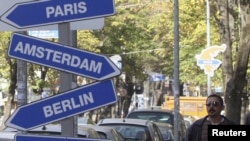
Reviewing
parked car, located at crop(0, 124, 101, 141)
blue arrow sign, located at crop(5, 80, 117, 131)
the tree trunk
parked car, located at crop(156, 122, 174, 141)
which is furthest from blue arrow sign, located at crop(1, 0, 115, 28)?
parked car, located at crop(156, 122, 174, 141)

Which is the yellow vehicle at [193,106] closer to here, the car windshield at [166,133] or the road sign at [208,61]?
the road sign at [208,61]

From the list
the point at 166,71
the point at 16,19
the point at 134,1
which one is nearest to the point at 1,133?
A: the point at 16,19

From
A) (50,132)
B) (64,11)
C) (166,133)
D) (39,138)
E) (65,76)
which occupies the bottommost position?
(166,133)

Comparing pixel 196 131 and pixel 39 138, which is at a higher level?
pixel 39 138

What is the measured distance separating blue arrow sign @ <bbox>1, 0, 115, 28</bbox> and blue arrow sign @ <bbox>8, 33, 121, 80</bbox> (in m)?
0.18

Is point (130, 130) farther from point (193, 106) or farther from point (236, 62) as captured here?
point (193, 106)

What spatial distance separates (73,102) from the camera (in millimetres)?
5879

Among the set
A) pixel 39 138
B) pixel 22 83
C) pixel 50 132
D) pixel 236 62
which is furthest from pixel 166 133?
pixel 39 138

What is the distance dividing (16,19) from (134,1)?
38.8 meters

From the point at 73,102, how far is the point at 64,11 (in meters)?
0.74

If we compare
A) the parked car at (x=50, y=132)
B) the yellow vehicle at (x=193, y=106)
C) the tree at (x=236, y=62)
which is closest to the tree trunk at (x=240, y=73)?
the tree at (x=236, y=62)

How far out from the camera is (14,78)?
36375 millimetres

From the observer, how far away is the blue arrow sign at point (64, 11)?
600 centimetres

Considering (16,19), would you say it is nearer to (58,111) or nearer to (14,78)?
(58,111)
